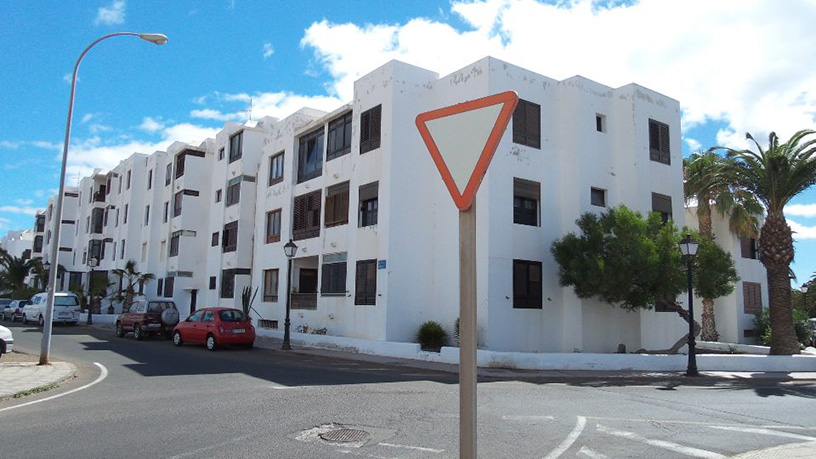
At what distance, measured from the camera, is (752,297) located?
33312 mm

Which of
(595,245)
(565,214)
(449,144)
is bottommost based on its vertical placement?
(449,144)

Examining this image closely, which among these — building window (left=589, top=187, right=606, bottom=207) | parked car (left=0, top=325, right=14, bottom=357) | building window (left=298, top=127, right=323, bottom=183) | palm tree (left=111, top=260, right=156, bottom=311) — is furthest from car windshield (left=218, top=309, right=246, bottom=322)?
palm tree (left=111, top=260, right=156, bottom=311)

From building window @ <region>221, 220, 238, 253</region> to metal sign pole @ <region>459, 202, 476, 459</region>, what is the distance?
33.0 meters

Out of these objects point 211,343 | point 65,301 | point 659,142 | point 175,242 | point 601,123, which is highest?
point 601,123

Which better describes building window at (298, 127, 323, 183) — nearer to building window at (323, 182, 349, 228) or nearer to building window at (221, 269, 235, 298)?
building window at (323, 182, 349, 228)

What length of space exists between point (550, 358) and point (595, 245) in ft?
16.1

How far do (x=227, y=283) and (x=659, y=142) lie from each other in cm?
2453

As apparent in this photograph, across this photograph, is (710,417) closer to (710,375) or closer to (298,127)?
(710,375)

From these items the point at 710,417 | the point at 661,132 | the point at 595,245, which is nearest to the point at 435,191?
the point at 595,245

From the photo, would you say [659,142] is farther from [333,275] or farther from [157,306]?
[157,306]

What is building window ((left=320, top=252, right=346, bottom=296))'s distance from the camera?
26.3m

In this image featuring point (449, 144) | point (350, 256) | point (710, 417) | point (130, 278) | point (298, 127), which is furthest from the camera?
point (130, 278)

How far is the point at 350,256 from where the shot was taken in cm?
2547

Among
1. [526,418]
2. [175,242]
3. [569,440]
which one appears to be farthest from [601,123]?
[175,242]
